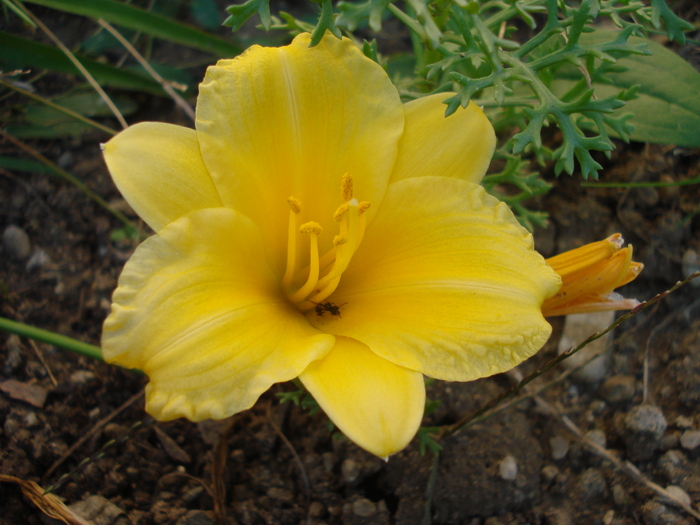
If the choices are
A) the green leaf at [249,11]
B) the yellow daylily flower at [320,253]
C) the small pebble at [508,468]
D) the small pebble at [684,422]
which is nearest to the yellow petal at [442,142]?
the yellow daylily flower at [320,253]

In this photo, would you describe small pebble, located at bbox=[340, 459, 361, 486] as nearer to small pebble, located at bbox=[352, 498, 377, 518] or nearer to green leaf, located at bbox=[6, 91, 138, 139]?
small pebble, located at bbox=[352, 498, 377, 518]

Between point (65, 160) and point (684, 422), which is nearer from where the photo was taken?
point (684, 422)

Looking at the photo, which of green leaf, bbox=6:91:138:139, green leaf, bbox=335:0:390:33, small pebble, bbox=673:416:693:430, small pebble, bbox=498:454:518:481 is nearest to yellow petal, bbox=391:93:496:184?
green leaf, bbox=335:0:390:33

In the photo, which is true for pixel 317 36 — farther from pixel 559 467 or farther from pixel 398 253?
pixel 559 467

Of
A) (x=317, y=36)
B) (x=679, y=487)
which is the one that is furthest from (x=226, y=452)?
(x=679, y=487)

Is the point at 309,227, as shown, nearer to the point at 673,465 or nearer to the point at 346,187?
the point at 346,187

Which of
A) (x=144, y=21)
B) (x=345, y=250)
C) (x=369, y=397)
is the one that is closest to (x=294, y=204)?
(x=345, y=250)

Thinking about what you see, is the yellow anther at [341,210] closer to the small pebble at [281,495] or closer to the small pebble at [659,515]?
the small pebble at [281,495]
